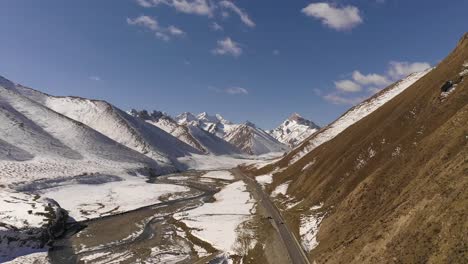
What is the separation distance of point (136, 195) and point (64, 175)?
2519cm

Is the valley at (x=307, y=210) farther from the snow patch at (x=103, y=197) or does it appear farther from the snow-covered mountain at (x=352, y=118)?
the snow-covered mountain at (x=352, y=118)

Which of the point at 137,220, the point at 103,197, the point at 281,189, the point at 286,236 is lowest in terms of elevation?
the point at 137,220

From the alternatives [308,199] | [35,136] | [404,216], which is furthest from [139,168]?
[404,216]

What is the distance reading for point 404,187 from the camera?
38.6 m

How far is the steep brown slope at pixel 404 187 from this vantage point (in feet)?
85.7

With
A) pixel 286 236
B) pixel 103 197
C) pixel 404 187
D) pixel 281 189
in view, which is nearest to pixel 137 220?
pixel 103 197

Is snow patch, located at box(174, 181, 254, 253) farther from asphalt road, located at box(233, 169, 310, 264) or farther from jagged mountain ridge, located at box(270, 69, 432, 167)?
jagged mountain ridge, located at box(270, 69, 432, 167)

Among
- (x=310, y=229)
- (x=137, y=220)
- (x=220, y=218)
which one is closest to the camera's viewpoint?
(x=310, y=229)

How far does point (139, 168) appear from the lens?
145 metres

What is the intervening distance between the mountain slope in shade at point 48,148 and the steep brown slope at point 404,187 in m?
73.2

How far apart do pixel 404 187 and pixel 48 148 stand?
12047cm

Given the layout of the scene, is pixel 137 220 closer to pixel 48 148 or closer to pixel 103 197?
pixel 103 197

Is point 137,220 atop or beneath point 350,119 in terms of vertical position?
beneath

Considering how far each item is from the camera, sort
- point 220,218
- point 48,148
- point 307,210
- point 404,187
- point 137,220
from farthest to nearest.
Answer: point 48,148
point 137,220
point 220,218
point 307,210
point 404,187
